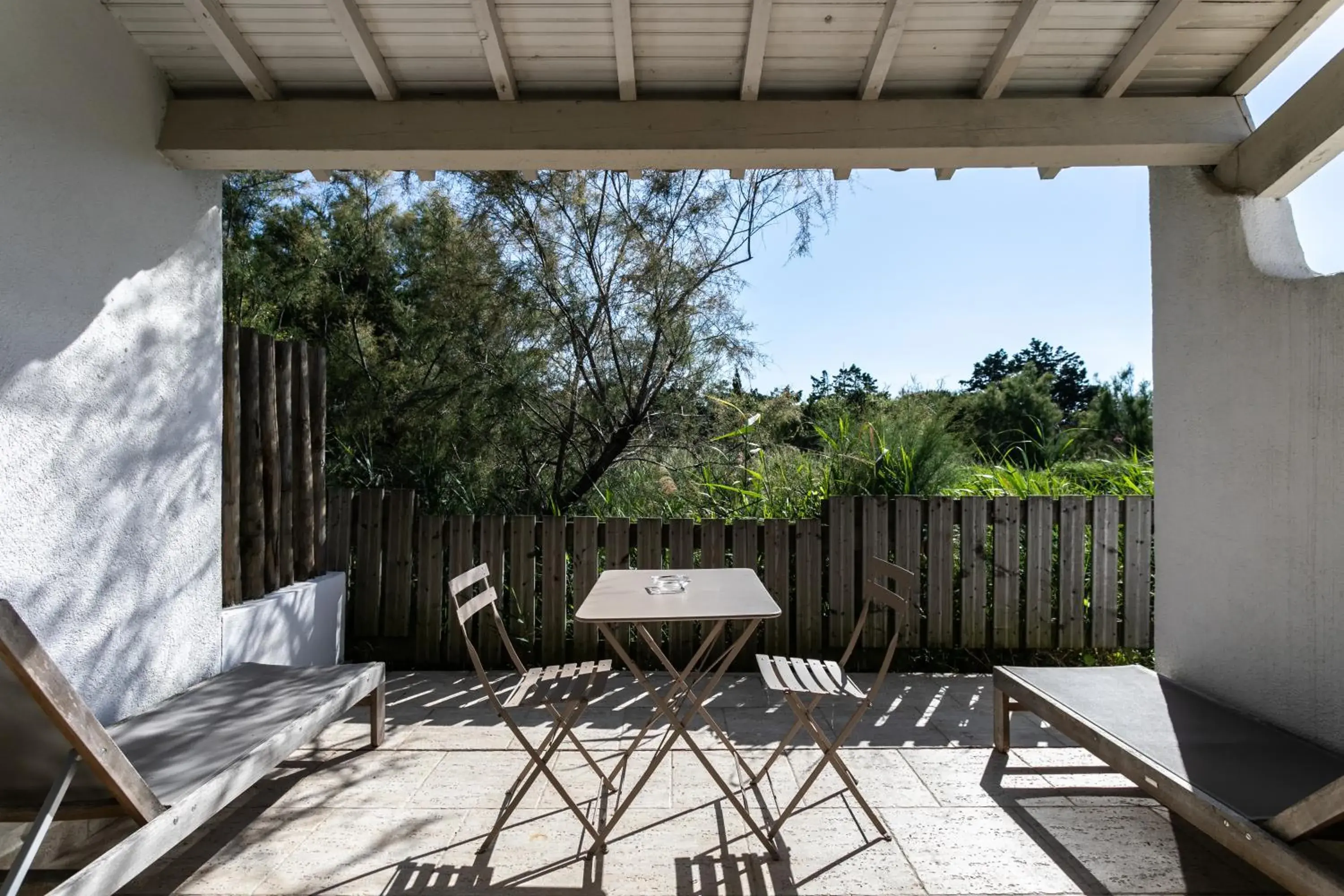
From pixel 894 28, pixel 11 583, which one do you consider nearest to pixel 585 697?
pixel 11 583

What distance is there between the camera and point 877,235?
1199 cm

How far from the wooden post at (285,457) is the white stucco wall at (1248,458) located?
524cm

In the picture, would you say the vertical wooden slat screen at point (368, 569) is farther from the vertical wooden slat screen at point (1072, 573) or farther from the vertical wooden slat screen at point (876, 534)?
the vertical wooden slat screen at point (1072, 573)

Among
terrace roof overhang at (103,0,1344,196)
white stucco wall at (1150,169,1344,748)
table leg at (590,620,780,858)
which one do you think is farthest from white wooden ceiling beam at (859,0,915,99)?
table leg at (590,620,780,858)

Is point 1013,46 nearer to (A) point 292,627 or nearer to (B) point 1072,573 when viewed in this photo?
(B) point 1072,573

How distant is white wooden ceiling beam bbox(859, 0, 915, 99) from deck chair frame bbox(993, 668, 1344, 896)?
299 centimetres

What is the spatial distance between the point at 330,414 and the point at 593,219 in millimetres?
2998

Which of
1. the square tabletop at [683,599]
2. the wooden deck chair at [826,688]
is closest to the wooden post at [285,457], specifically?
the square tabletop at [683,599]

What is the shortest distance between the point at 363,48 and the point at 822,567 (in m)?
4.40

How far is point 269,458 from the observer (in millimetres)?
5039

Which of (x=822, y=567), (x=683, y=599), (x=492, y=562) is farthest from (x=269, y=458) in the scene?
(x=822, y=567)

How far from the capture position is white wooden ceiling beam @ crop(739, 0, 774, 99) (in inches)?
132

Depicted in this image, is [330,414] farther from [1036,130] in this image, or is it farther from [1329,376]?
[1329,376]

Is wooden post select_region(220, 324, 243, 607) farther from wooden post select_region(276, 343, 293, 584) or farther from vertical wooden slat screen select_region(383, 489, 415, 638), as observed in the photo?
vertical wooden slat screen select_region(383, 489, 415, 638)
